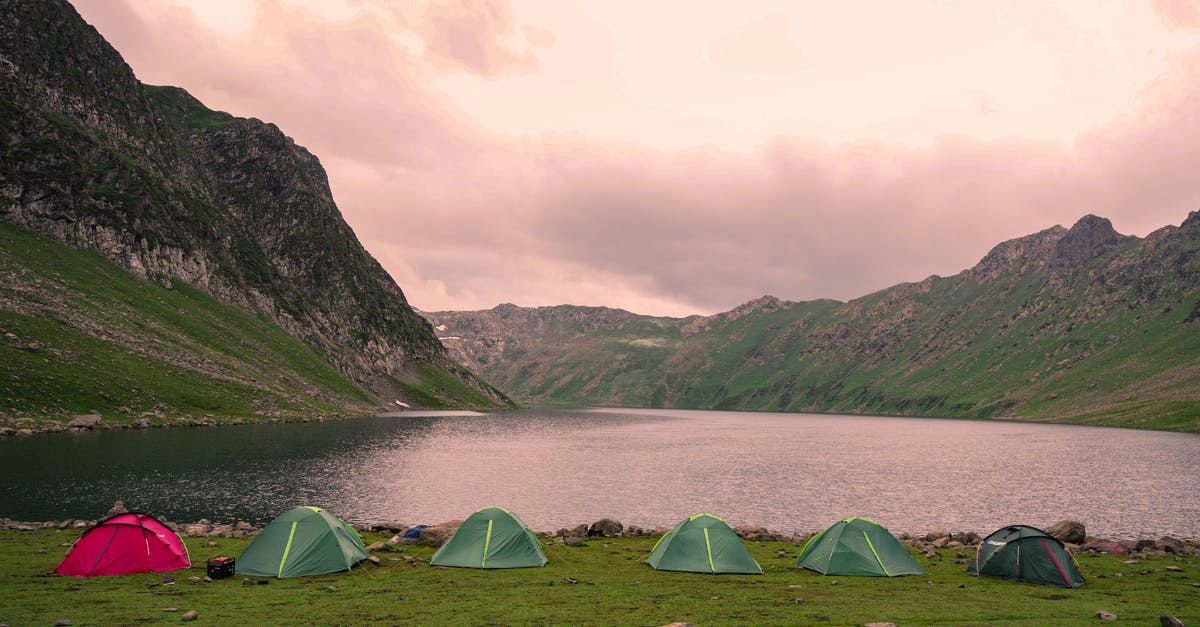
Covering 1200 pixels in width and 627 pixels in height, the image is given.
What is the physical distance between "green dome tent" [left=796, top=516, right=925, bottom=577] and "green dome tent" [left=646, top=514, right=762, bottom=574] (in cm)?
344

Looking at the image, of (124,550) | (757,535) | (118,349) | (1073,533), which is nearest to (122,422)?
(118,349)

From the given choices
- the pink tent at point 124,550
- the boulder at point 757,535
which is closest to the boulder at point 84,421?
the pink tent at point 124,550

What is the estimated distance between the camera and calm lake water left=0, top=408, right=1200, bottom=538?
58031mm

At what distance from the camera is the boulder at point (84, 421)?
103 metres

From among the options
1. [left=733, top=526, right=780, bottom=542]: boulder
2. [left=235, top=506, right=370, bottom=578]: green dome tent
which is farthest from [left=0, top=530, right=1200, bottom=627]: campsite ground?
[left=733, top=526, right=780, bottom=542]: boulder

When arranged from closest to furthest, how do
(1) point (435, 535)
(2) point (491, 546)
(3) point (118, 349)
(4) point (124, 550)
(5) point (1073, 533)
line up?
(4) point (124, 550)
(2) point (491, 546)
(1) point (435, 535)
(5) point (1073, 533)
(3) point (118, 349)

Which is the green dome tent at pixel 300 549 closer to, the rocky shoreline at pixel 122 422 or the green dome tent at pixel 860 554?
the green dome tent at pixel 860 554

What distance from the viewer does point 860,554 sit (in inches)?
1291

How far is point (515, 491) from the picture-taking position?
72.3 m

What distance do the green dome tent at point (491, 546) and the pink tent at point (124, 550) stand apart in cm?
1219

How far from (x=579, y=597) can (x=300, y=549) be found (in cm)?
1418

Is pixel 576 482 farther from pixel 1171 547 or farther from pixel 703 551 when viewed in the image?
pixel 1171 547

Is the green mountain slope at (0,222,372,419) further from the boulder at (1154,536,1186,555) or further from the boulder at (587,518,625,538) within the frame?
the boulder at (1154,536,1186,555)

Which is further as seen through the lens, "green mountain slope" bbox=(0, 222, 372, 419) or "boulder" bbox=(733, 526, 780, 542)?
"green mountain slope" bbox=(0, 222, 372, 419)
